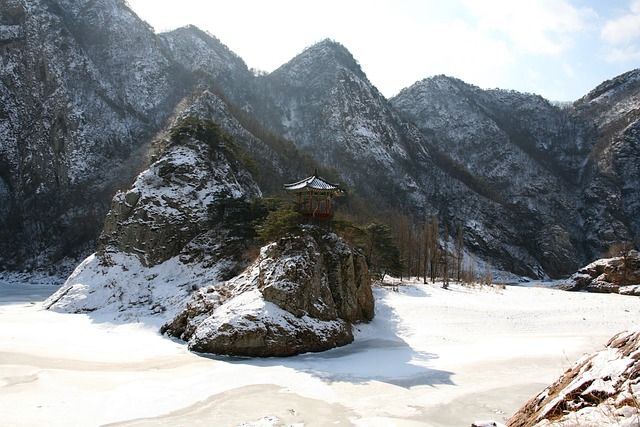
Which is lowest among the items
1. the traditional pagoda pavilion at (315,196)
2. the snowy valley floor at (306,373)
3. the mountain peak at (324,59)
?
the snowy valley floor at (306,373)

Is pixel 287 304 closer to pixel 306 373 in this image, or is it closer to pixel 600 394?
pixel 306 373

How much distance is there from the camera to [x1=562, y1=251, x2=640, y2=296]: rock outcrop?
132 ft

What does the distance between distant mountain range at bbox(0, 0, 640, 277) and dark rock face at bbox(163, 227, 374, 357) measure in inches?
1037

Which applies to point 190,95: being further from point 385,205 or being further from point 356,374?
point 356,374

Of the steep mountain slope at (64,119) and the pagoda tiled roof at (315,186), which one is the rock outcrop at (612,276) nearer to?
the pagoda tiled roof at (315,186)

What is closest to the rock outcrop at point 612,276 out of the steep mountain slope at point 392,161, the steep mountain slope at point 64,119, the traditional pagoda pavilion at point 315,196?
the traditional pagoda pavilion at point 315,196

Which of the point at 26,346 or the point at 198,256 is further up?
the point at 198,256

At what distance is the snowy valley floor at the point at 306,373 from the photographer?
1095 cm

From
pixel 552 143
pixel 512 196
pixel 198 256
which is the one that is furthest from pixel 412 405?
pixel 552 143

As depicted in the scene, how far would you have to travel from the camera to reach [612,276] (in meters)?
41.9

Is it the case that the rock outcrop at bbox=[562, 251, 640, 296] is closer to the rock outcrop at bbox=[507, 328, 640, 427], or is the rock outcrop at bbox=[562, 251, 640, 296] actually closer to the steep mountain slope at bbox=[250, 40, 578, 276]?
the steep mountain slope at bbox=[250, 40, 578, 276]

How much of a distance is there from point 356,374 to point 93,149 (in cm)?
7005

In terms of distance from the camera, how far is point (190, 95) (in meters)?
82.4

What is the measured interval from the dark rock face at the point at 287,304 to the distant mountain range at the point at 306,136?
26.3 metres
